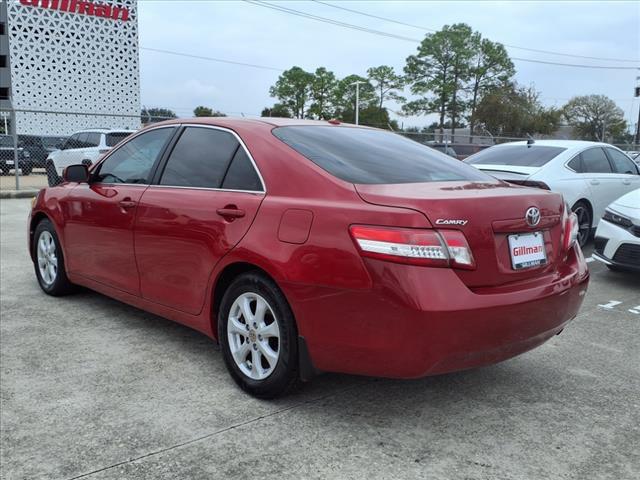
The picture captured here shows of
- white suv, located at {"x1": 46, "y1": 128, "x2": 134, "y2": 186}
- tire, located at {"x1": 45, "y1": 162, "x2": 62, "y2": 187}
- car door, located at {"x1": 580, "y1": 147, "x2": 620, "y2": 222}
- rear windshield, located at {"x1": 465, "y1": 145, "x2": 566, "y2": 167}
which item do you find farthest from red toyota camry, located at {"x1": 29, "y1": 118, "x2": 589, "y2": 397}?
tire, located at {"x1": 45, "y1": 162, "x2": 62, "y2": 187}

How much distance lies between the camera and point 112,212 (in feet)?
13.4

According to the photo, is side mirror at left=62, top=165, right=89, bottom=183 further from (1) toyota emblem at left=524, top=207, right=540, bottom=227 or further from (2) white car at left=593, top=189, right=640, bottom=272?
(2) white car at left=593, top=189, right=640, bottom=272

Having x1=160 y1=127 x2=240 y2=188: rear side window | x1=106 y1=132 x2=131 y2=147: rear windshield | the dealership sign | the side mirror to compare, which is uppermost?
the dealership sign

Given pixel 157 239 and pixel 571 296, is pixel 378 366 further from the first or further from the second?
pixel 157 239

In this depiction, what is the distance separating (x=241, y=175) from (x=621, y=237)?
168 inches

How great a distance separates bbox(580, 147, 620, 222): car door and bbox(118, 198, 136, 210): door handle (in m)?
5.98

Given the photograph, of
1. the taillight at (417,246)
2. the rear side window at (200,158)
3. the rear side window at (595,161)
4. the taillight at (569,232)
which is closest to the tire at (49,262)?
the rear side window at (200,158)

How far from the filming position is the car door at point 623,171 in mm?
8312

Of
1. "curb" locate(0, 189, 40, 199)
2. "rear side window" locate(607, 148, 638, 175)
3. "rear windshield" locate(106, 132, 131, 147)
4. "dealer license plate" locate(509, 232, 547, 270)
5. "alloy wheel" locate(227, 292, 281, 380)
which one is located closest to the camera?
"dealer license plate" locate(509, 232, 547, 270)

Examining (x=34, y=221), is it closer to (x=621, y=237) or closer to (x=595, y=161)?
(x=621, y=237)

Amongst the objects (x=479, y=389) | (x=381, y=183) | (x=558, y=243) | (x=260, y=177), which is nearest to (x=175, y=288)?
(x=260, y=177)

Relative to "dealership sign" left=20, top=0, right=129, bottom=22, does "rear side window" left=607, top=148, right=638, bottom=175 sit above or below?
below

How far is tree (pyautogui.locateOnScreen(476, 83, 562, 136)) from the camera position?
5525cm

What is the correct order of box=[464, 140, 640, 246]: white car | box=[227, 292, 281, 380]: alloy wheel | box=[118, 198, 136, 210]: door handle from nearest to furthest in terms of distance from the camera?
box=[227, 292, 281, 380]: alloy wheel < box=[118, 198, 136, 210]: door handle < box=[464, 140, 640, 246]: white car
